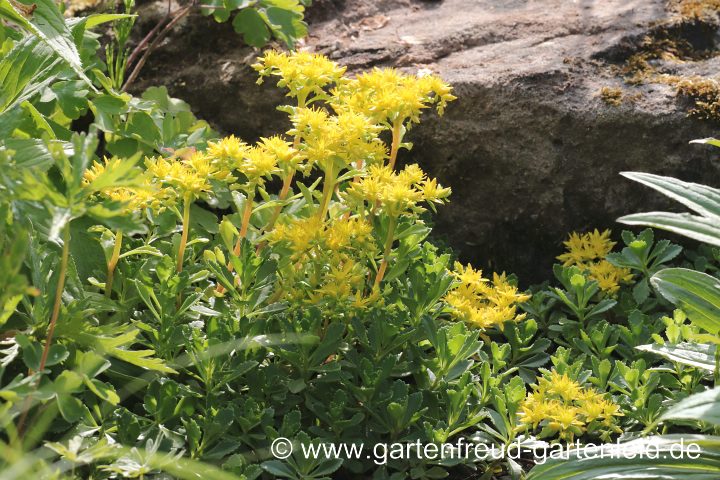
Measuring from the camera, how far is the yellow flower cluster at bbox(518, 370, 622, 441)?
2.07 metres

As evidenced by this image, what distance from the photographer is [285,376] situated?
2.14 metres

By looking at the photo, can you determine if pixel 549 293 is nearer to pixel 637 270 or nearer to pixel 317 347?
pixel 637 270

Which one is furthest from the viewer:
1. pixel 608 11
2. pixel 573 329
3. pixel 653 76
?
pixel 608 11

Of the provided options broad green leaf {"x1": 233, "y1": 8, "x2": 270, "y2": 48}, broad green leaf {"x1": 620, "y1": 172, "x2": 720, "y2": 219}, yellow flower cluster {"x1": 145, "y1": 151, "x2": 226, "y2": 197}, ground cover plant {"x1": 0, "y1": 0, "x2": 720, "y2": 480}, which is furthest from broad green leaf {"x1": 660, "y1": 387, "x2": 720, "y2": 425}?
broad green leaf {"x1": 233, "y1": 8, "x2": 270, "y2": 48}

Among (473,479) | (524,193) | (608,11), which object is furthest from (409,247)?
(608,11)

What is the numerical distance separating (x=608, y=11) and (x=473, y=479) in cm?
219

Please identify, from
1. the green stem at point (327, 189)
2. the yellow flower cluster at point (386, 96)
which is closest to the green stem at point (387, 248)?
the green stem at point (327, 189)

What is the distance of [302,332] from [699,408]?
95cm

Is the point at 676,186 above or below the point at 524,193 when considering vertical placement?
above

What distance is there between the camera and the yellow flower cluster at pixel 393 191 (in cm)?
209

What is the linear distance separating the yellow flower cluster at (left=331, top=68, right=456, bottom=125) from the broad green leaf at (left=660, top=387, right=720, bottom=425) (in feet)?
3.41

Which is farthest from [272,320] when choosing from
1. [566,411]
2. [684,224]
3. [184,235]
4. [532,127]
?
[532,127]

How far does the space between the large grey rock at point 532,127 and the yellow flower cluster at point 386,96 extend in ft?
2.23

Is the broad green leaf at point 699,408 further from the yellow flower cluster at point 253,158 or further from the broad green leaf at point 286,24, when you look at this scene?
the broad green leaf at point 286,24
